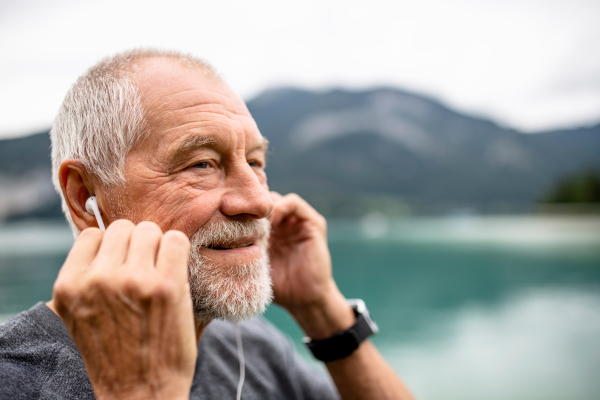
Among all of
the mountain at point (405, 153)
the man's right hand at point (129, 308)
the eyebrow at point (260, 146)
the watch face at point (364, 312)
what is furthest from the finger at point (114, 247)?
the mountain at point (405, 153)

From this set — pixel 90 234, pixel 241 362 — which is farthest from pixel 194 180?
pixel 241 362

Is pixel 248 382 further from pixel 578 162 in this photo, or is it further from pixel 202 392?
pixel 578 162

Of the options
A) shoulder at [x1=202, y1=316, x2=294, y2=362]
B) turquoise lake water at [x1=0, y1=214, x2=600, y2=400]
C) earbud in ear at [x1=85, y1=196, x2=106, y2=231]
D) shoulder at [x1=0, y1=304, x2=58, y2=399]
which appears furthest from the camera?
turquoise lake water at [x1=0, y1=214, x2=600, y2=400]

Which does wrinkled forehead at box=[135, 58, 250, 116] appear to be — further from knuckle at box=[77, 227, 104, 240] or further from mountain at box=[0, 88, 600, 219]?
mountain at box=[0, 88, 600, 219]

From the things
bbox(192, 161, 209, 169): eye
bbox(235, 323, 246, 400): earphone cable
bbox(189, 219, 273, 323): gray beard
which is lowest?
bbox(235, 323, 246, 400): earphone cable

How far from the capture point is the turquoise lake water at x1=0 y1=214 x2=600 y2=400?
336 inches

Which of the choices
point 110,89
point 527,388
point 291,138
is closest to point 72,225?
point 110,89

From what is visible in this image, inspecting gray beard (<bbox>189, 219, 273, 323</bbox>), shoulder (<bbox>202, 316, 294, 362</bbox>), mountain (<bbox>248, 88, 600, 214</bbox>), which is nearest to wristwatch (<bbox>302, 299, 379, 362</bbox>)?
shoulder (<bbox>202, 316, 294, 362</bbox>)

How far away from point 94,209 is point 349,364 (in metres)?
1.22

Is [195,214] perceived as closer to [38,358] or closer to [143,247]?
[143,247]

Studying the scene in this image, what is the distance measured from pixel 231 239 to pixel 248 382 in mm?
692

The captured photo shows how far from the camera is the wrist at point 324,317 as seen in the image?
1.71 m

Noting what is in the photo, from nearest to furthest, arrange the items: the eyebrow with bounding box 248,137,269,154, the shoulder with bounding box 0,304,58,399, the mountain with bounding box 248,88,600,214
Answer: the shoulder with bounding box 0,304,58,399, the eyebrow with bounding box 248,137,269,154, the mountain with bounding box 248,88,600,214

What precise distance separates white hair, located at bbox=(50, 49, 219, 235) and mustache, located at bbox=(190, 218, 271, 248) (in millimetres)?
308
